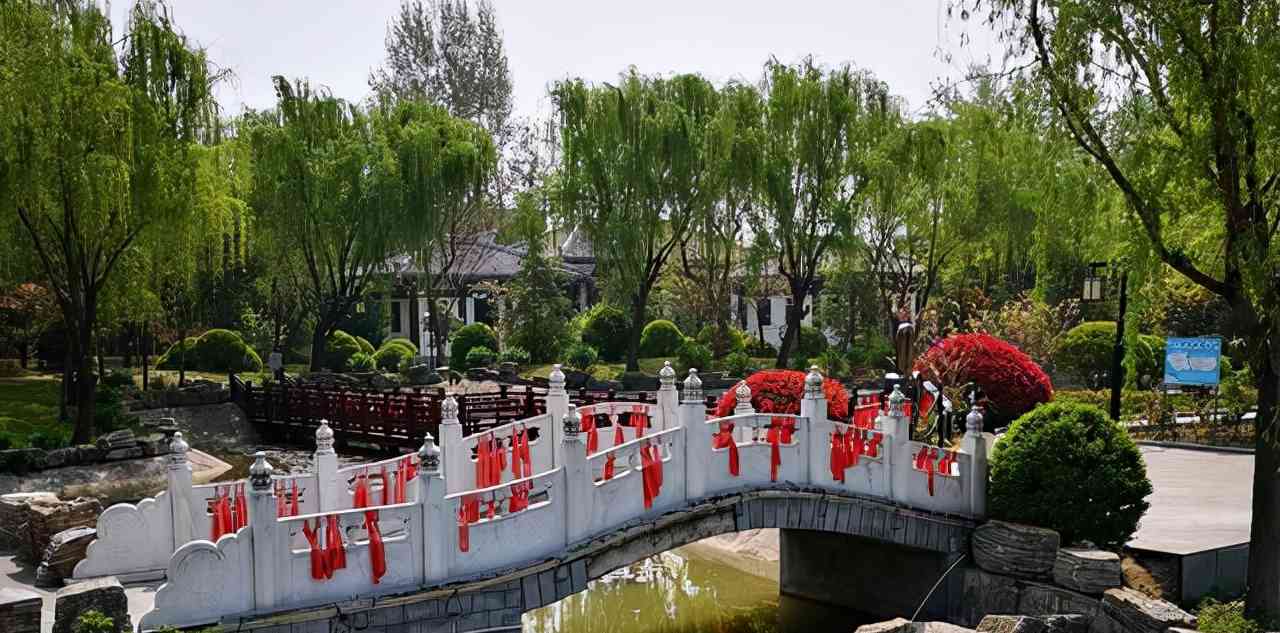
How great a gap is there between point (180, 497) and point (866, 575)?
738cm

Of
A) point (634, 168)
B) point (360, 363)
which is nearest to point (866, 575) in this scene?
point (634, 168)

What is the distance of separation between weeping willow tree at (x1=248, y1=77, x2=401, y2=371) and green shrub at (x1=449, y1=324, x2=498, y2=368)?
4270 mm

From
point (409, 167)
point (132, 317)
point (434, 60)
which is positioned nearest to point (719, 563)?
point (132, 317)

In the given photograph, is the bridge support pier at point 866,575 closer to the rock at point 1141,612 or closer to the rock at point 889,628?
the rock at point 1141,612

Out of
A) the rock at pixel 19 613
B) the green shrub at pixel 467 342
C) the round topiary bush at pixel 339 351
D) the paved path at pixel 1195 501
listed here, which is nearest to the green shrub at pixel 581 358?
the green shrub at pixel 467 342

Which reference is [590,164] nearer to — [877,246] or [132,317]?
[877,246]

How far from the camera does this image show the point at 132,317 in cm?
2452

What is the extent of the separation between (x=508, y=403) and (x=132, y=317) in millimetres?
9547

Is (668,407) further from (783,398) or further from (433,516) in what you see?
(433,516)

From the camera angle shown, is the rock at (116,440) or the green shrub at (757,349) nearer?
the rock at (116,440)

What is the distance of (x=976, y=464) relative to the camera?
11.6 metres

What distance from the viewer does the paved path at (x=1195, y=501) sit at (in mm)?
10992

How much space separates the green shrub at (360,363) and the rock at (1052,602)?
24.9 meters

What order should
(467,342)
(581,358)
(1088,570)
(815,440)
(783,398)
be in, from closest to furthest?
(1088,570), (815,440), (783,398), (581,358), (467,342)
